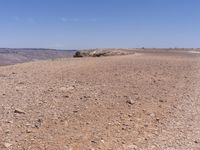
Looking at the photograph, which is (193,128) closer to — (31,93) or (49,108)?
(49,108)

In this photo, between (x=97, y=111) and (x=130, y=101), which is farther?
(x=130, y=101)

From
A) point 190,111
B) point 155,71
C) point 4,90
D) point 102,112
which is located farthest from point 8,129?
point 155,71

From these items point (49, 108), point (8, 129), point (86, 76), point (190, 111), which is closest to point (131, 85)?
point (86, 76)

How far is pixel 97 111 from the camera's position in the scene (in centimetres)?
816

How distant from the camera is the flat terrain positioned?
6.48 metres

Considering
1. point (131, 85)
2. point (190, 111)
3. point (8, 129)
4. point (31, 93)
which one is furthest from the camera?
point (131, 85)

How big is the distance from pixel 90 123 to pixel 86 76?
4906mm

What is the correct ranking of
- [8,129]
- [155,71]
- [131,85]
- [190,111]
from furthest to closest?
1. [155,71]
2. [131,85]
3. [190,111]
4. [8,129]

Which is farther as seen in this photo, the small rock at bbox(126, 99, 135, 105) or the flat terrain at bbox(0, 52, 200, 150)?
the small rock at bbox(126, 99, 135, 105)

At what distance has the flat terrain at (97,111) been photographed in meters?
6.48

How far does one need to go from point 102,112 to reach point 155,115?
1235 millimetres

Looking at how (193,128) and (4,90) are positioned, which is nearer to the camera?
(193,128)

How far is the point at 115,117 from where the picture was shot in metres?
7.86

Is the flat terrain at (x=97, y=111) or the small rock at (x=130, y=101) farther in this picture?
the small rock at (x=130, y=101)
